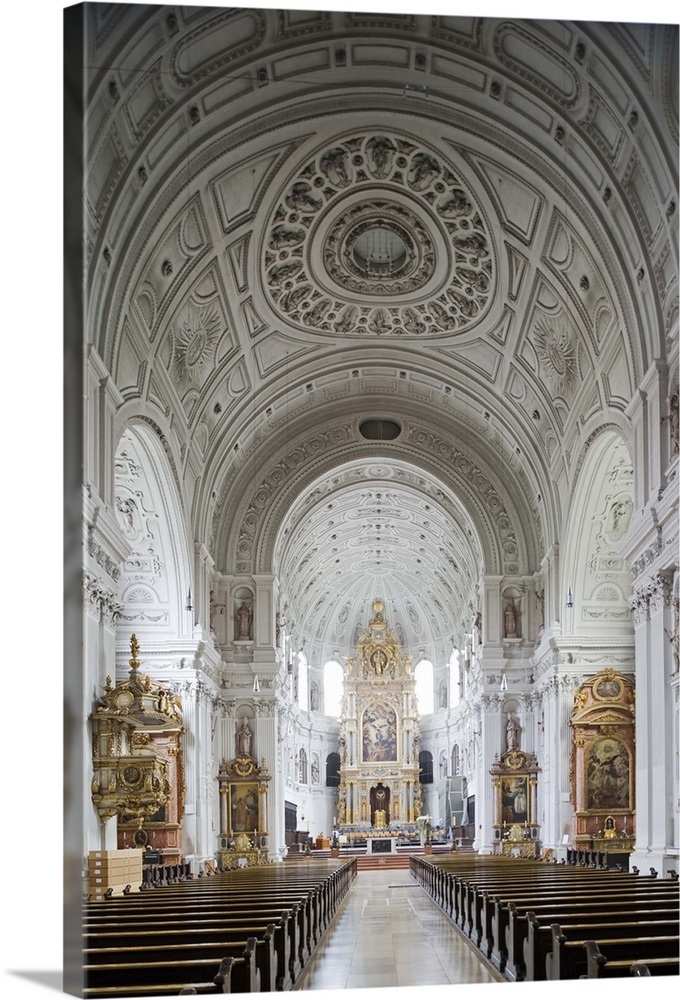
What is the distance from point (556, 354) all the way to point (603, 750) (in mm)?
9258

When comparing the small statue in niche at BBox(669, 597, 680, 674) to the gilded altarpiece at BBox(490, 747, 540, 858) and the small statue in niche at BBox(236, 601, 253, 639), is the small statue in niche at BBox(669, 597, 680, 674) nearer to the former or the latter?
the gilded altarpiece at BBox(490, 747, 540, 858)

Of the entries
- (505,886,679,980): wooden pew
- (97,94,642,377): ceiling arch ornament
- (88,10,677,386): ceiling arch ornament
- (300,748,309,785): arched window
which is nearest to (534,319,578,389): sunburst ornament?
(97,94,642,377): ceiling arch ornament

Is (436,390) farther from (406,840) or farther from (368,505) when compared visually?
(406,840)

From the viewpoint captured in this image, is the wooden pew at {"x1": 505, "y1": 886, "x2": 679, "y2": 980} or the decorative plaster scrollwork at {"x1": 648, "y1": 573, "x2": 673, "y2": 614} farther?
the decorative plaster scrollwork at {"x1": 648, "y1": 573, "x2": 673, "y2": 614}

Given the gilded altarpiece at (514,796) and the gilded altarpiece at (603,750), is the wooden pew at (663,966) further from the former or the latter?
the gilded altarpiece at (514,796)

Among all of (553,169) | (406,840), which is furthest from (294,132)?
(406,840)

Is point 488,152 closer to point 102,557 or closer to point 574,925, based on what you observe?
point 102,557

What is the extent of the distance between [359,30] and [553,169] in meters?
4.03

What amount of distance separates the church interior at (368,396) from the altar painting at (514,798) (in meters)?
0.10

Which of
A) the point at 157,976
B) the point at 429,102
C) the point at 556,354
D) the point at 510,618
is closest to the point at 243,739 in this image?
the point at 510,618

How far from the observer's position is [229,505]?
1237 inches

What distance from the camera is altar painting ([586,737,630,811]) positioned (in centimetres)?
2562

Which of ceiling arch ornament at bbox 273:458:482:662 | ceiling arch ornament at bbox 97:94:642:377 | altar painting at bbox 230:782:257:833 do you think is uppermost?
ceiling arch ornament at bbox 97:94:642:377

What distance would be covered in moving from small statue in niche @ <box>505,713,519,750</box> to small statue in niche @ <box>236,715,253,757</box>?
7.19 meters
